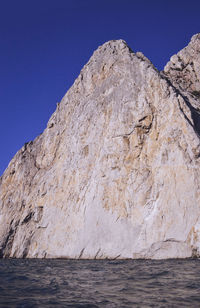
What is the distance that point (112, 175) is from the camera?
2895cm

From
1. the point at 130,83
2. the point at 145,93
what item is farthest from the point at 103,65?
the point at 145,93

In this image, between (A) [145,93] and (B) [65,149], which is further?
(B) [65,149]

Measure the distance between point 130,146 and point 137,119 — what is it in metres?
2.95

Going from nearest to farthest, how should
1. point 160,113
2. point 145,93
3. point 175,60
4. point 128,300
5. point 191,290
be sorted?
1. point 128,300
2. point 191,290
3. point 160,113
4. point 145,93
5. point 175,60

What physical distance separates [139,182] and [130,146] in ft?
13.7


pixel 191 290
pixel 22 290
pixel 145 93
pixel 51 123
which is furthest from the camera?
pixel 51 123

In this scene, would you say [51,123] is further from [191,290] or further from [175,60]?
[191,290]

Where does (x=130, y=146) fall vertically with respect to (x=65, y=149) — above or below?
below

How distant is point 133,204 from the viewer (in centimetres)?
2625

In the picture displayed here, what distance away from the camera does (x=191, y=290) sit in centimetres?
817

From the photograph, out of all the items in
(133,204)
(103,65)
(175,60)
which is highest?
(175,60)

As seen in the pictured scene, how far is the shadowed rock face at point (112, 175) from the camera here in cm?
2384

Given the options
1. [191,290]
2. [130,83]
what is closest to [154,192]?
[130,83]

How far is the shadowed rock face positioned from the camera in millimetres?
23844
